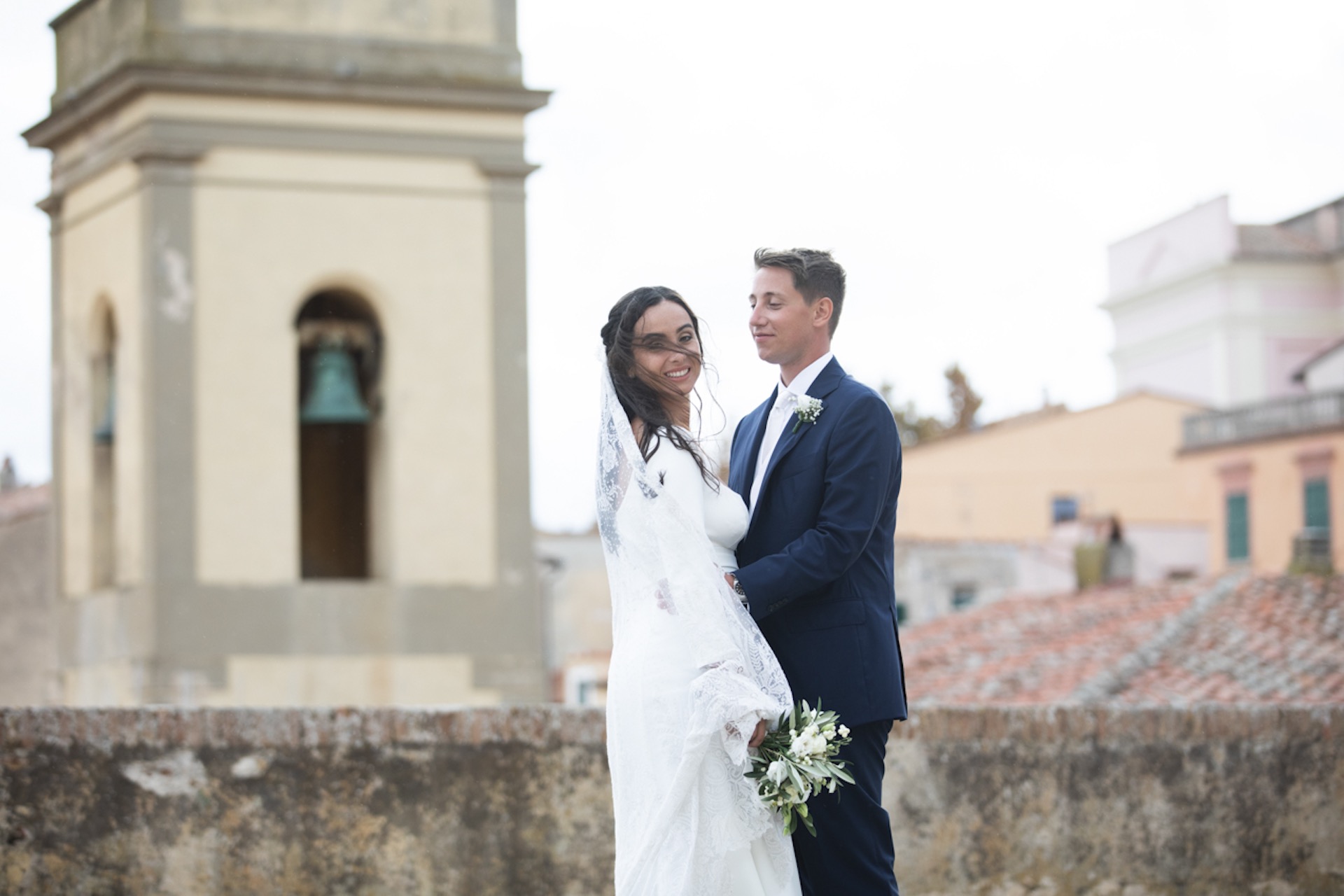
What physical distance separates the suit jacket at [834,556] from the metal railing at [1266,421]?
3301cm

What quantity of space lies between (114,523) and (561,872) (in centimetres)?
493

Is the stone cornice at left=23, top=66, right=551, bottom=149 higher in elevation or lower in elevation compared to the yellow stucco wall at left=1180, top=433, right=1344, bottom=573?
higher

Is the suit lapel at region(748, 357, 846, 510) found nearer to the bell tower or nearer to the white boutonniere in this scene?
the white boutonniere

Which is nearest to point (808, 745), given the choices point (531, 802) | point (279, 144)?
point (531, 802)

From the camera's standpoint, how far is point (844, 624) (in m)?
3.71

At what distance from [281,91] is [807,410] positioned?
5.95 meters

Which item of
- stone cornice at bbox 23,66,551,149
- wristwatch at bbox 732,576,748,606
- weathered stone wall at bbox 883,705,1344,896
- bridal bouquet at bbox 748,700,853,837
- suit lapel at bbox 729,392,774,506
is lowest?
weathered stone wall at bbox 883,705,1344,896

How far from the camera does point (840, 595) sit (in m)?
3.73

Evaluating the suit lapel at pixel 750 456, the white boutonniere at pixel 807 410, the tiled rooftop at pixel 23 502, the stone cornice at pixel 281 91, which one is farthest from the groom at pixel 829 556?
the tiled rooftop at pixel 23 502

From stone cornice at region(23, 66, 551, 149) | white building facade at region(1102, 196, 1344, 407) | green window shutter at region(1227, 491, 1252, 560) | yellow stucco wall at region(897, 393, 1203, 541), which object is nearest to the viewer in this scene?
stone cornice at region(23, 66, 551, 149)

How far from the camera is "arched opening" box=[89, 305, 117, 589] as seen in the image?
31.6 feet

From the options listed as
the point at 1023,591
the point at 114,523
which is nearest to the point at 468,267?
the point at 114,523

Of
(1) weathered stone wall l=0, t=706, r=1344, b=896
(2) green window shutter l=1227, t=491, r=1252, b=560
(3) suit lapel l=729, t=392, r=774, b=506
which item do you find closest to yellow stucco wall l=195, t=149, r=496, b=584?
(1) weathered stone wall l=0, t=706, r=1344, b=896

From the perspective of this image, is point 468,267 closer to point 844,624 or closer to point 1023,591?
point 844,624
